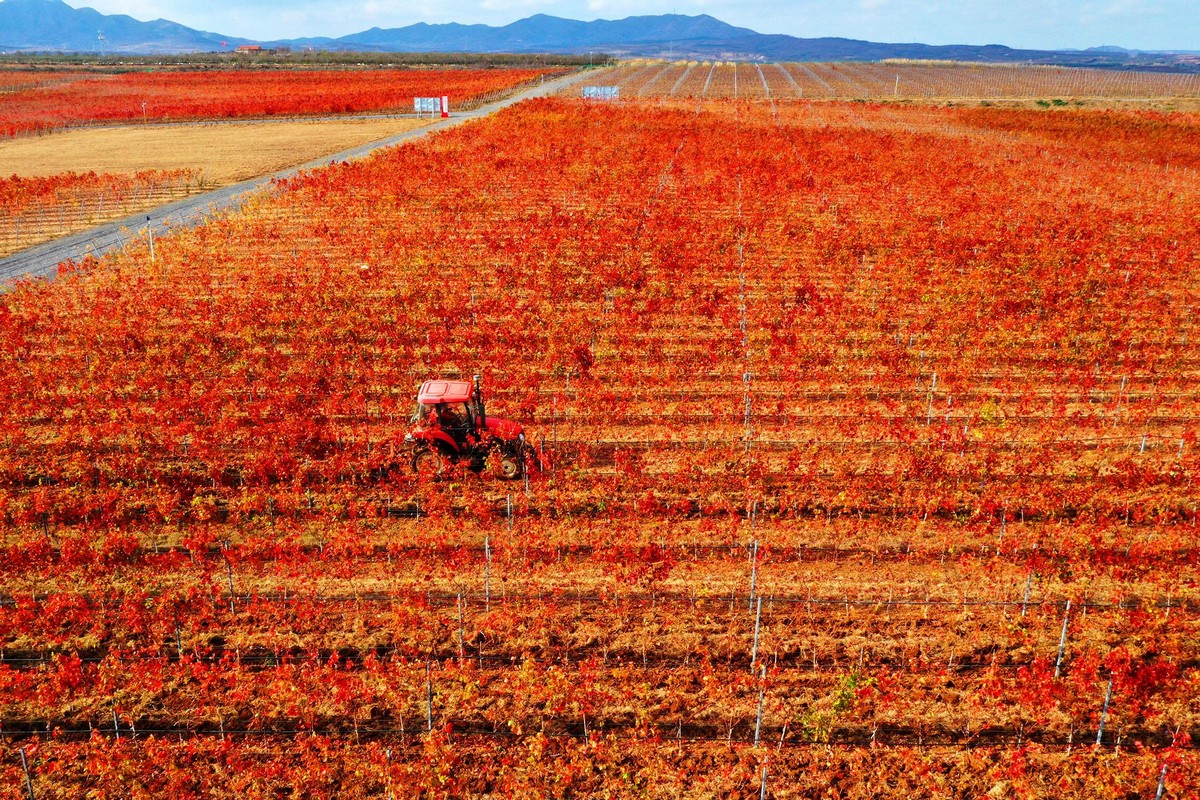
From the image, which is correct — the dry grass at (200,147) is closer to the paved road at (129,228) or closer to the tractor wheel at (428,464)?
the paved road at (129,228)

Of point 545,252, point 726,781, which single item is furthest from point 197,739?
point 545,252

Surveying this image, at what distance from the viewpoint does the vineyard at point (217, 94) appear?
211 feet

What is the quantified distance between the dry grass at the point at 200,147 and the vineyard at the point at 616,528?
21.0 meters

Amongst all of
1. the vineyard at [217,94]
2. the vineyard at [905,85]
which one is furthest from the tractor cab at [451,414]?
the vineyard at [905,85]

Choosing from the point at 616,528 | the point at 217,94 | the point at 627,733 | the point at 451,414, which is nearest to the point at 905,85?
the point at 217,94

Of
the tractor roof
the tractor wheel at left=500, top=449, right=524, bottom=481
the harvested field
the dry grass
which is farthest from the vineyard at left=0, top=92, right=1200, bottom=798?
the dry grass

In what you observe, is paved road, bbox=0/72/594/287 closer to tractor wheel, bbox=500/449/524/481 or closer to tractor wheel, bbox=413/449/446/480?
tractor wheel, bbox=413/449/446/480

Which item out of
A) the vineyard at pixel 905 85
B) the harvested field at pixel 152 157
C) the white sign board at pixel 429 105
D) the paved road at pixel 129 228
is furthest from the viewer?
the vineyard at pixel 905 85

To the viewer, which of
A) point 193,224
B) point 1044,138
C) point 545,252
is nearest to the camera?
point 545,252

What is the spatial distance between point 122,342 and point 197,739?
456 inches

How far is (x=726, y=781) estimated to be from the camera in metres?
6.78

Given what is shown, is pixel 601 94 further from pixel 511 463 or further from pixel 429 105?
pixel 511 463

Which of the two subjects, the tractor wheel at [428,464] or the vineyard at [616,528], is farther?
the tractor wheel at [428,464]

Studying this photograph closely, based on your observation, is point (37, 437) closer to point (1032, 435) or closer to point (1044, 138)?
point (1032, 435)
